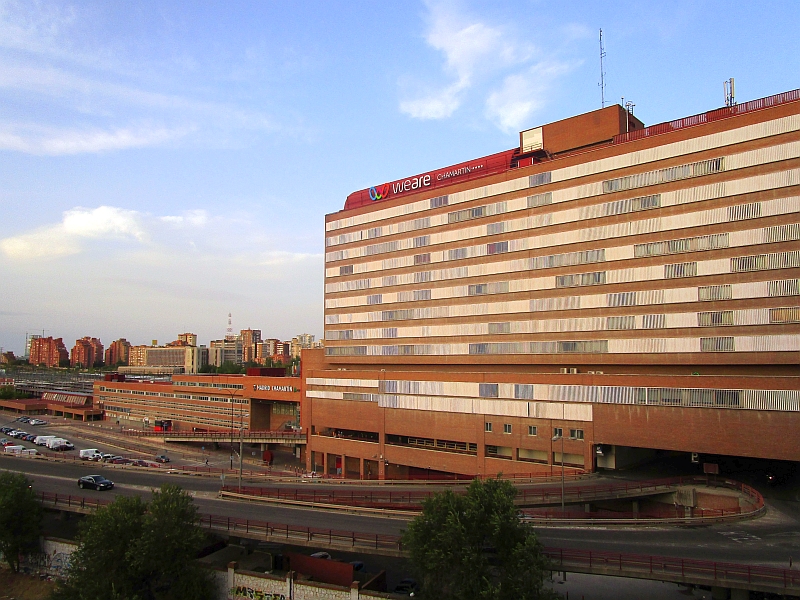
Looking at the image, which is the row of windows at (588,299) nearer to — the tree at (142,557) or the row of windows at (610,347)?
the row of windows at (610,347)

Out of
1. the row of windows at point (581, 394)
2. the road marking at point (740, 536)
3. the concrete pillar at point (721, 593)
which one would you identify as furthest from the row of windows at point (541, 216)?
the concrete pillar at point (721, 593)

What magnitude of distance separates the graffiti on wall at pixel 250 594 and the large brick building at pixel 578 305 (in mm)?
34115

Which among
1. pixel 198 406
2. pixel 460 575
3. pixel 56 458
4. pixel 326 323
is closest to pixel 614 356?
pixel 460 575

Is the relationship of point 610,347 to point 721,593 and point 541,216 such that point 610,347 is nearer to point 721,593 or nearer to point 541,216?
point 541,216

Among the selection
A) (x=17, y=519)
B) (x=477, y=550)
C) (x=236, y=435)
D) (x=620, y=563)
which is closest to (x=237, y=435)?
(x=236, y=435)

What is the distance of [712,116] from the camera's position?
55.7m

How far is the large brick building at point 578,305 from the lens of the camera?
167 feet

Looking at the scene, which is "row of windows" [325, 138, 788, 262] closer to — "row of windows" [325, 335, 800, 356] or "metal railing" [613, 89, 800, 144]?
"metal railing" [613, 89, 800, 144]

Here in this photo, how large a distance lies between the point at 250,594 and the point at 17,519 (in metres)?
23.6

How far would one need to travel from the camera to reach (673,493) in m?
47.8

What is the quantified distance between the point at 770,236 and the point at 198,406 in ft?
341

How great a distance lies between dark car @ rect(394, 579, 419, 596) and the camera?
113 feet

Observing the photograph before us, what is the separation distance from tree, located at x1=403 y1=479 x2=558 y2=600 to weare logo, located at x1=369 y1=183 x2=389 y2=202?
61.6m

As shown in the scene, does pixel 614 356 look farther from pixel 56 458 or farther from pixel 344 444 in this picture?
pixel 56 458
